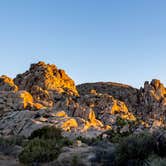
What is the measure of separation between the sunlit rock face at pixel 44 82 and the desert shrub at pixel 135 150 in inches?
1744

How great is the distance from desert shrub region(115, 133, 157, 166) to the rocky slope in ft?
68.0

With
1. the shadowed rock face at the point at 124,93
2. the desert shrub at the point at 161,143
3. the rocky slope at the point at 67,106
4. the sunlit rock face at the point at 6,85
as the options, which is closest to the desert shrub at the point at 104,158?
the desert shrub at the point at 161,143

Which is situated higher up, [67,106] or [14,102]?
[14,102]

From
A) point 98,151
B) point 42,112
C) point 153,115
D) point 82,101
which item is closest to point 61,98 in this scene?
point 82,101

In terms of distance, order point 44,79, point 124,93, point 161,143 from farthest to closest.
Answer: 1. point 124,93
2. point 44,79
3. point 161,143

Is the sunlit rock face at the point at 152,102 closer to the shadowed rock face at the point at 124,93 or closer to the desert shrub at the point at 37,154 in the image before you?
the shadowed rock face at the point at 124,93

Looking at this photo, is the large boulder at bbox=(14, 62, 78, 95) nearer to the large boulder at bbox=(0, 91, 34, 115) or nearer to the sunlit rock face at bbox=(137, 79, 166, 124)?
the large boulder at bbox=(0, 91, 34, 115)

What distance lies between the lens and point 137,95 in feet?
251

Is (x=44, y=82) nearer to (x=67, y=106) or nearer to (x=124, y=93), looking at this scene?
(x=67, y=106)

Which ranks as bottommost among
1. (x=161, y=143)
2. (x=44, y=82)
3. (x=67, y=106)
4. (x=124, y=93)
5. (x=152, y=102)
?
(x=161, y=143)

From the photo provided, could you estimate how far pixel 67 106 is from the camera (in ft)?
170

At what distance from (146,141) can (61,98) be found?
153ft

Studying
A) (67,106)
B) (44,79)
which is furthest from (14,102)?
(44,79)

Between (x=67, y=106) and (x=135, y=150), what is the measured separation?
1674 inches
